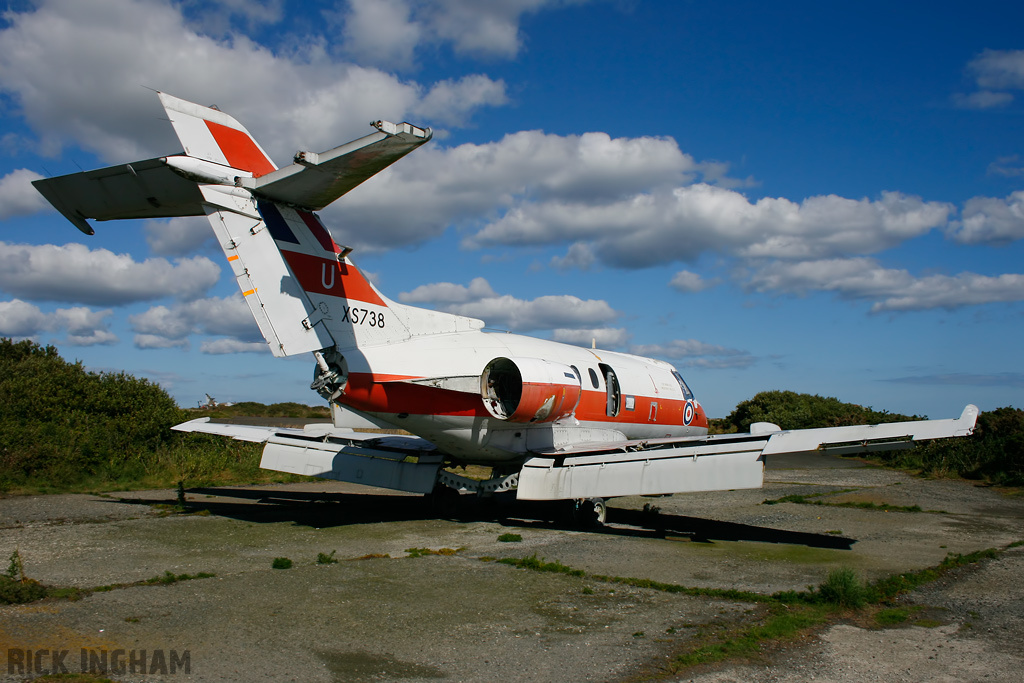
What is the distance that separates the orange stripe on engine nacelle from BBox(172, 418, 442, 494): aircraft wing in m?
5.77

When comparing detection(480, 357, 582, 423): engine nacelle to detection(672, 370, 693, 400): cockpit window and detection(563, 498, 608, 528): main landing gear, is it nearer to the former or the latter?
detection(563, 498, 608, 528): main landing gear

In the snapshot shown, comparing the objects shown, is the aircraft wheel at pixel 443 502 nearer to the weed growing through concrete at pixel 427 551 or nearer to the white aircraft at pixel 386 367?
the white aircraft at pixel 386 367

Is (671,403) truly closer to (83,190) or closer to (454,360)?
(454,360)

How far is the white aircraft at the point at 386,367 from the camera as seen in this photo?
30.1ft

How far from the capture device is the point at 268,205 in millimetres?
10062

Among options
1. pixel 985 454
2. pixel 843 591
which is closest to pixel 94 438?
pixel 843 591

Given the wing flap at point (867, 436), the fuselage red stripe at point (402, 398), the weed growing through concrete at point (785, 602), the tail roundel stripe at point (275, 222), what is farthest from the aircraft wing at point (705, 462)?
the tail roundel stripe at point (275, 222)

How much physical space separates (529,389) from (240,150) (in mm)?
6229

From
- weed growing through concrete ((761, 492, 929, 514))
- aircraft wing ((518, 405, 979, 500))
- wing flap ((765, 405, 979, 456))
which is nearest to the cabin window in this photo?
aircraft wing ((518, 405, 979, 500))

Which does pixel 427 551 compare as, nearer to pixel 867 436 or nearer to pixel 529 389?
pixel 529 389

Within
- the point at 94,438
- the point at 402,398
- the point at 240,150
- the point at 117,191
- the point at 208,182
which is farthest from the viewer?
the point at 94,438

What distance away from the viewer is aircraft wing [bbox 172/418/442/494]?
12664 millimetres

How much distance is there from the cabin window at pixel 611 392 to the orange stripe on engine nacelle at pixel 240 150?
8.47m

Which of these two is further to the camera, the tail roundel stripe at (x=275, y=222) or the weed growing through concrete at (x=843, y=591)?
the tail roundel stripe at (x=275, y=222)
